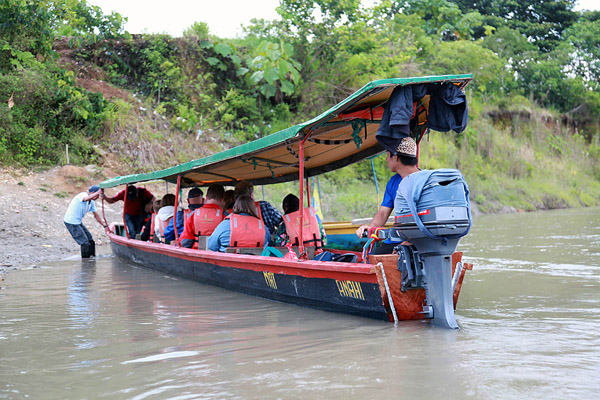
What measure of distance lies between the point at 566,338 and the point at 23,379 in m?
3.87

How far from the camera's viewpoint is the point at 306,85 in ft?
72.0

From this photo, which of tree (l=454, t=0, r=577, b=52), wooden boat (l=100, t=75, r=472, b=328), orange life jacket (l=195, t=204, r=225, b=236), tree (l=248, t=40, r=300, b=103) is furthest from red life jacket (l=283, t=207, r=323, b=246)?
tree (l=454, t=0, r=577, b=52)

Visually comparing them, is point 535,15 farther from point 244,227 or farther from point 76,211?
point 244,227

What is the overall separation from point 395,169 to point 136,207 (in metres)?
7.04

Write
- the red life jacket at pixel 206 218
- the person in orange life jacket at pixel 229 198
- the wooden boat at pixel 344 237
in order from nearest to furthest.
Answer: the person in orange life jacket at pixel 229 198
the red life jacket at pixel 206 218
the wooden boat at pixel 344 237

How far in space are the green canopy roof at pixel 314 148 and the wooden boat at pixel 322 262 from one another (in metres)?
0.01

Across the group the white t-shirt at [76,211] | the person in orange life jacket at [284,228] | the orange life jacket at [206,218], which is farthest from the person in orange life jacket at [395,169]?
the white t-shirt at [76,211]

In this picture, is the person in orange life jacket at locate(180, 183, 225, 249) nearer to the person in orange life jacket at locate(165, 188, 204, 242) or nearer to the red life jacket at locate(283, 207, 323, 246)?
the person in orange life jacket at locate(165, 188, 204, 242)

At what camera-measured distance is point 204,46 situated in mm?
20828

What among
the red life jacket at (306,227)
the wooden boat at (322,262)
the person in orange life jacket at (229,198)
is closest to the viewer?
the wooden boat at (322,262)

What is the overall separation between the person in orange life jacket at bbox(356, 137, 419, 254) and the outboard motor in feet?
1.13

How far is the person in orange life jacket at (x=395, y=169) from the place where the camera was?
16.3 feet

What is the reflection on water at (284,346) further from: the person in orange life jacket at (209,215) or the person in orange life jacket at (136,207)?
the person in orange life jacket at (136,207)

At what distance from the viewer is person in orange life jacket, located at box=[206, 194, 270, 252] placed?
6730 millimetres
